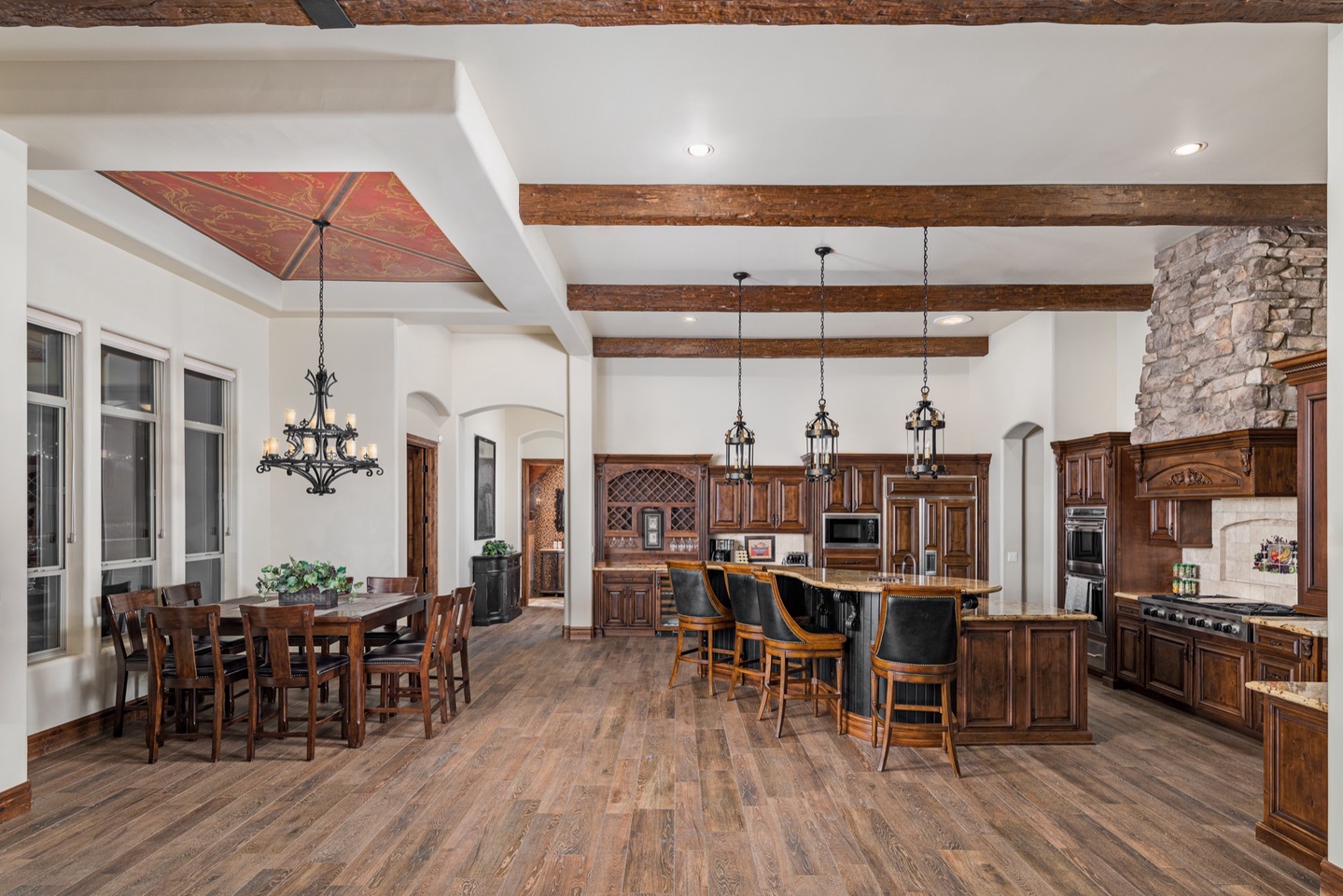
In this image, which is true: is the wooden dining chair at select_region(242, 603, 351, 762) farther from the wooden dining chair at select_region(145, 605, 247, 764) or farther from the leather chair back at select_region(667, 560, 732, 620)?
the leather chair back at select_region(667, 560, 732, 620)

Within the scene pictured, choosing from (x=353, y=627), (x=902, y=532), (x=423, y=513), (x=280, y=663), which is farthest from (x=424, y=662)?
(x=902, y=532)

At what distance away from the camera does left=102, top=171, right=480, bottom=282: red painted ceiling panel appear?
197 inches

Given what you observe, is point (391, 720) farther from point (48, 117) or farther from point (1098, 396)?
point (1098, 396)

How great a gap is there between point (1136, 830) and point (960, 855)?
955 millimetres

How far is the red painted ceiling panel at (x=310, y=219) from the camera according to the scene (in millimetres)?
5004

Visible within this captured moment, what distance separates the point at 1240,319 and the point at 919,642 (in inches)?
127

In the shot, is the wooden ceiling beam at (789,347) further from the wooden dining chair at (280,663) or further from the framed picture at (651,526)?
the wooden dining chair at (280,663)

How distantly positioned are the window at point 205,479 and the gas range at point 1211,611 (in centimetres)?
734

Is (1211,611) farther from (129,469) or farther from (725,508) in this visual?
(129,469)

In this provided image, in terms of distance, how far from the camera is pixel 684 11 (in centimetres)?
267

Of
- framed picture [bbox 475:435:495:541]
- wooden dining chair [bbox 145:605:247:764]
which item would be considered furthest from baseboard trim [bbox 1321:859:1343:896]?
framed picture [bbox 475:435:495:541]

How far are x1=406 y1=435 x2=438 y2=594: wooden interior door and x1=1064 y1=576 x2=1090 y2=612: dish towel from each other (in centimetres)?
657

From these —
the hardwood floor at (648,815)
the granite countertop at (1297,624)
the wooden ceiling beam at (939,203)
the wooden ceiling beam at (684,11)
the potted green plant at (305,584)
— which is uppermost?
the wooden ceiling beam at (939,203)

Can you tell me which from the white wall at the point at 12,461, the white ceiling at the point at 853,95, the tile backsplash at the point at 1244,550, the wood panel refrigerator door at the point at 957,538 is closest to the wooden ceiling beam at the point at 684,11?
the white ceiling at the point at 853,95
